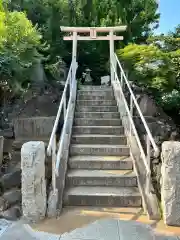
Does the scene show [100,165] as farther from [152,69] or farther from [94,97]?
[152,69]

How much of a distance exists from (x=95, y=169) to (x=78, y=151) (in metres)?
0.53

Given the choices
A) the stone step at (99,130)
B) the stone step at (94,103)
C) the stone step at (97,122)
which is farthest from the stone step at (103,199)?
the stone step at (94,103)

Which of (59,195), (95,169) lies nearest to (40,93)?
(95,169)

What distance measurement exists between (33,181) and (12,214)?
581mm

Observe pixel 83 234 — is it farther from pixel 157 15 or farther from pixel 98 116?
pixel 157 15

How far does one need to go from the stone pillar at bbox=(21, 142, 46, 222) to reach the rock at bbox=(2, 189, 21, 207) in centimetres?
48

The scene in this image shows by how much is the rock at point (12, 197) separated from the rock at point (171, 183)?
1993mm

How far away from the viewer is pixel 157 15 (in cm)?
1164

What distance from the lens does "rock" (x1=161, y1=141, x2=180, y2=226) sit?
3.30m

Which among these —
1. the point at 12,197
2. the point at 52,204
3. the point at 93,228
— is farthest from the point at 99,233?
the point at 12,197

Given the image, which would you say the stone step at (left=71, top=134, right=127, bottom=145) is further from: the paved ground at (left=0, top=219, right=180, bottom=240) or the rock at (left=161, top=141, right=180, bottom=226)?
the paved ground at (left=0, top=219, right=180, bottom=240)

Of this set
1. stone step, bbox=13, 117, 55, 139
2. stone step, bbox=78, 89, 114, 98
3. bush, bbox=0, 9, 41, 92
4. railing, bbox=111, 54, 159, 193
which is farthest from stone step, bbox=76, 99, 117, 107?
bush, bbox=0, 9, 41, 92

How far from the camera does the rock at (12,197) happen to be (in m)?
3.87

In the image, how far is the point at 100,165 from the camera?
4566 mm
